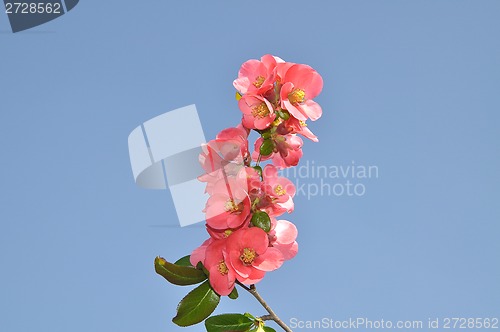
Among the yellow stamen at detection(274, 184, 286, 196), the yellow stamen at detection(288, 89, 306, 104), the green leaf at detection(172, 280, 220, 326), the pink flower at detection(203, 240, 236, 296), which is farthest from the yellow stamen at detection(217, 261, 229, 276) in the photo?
the yellow stamen at detection(288, 89, 306, 104)

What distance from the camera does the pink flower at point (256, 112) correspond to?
1553 mm

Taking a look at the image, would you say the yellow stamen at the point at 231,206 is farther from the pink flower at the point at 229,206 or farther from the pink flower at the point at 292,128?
the pink flower at the point at 292,128

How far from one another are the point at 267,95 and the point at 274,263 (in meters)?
0.45

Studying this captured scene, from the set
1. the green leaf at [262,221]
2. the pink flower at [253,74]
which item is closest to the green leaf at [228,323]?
the green leaf at [262,221]

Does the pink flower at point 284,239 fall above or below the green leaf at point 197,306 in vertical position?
above

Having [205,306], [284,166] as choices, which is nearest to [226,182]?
[284,166]

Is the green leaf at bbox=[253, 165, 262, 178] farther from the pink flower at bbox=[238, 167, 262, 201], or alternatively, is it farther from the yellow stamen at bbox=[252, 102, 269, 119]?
the yellow stamen at bbox=[252, 102, 269, 119]

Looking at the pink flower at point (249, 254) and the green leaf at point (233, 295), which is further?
the green leaf at point (233, 295)

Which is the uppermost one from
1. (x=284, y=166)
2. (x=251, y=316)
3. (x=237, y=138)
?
(x=237, y=138)

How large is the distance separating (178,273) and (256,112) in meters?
0.48

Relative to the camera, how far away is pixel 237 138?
5.16ft

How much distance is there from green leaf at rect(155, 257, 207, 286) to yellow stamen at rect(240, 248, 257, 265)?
17 cm

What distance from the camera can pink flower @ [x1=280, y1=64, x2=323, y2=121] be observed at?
5.20 feet

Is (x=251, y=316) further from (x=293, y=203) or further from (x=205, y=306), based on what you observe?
(x=293, y=203)
